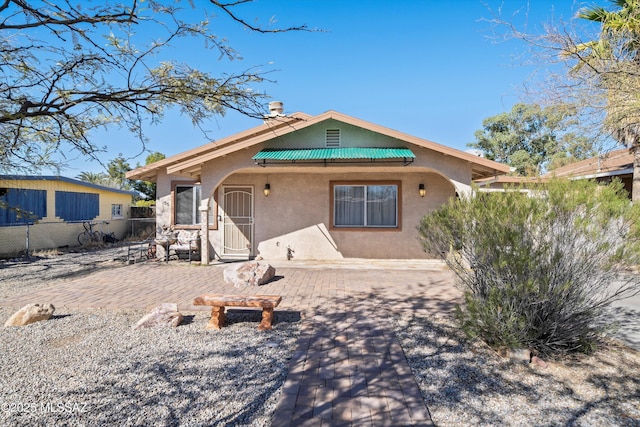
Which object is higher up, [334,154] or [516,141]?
[516,141]

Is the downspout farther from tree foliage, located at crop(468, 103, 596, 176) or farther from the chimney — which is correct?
tree foliage, located at crop(468, 103, 596, 176)

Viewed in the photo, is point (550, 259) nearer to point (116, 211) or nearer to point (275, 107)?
point (275, 107)

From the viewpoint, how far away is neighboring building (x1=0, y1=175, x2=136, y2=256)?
1307 cm

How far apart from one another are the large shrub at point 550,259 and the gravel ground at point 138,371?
2875 millimetres

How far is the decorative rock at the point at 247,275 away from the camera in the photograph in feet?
26.9

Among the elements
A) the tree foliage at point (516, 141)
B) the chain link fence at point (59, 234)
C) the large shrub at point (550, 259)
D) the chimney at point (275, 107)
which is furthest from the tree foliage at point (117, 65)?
the tree foliage at point (516, 141)

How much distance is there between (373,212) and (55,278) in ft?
32.6

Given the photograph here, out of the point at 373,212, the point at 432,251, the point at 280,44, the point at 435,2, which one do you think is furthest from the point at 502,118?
the point at 280,44

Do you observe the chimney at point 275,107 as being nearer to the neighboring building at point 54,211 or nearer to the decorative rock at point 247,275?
the decorative rock at point 247,275

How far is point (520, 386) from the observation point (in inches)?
141

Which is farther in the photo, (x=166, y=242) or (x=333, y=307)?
(x=166, y=242)

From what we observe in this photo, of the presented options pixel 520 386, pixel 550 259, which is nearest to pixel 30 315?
pixel 520 386

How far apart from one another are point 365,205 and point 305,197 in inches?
87.2

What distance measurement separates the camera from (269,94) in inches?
110
